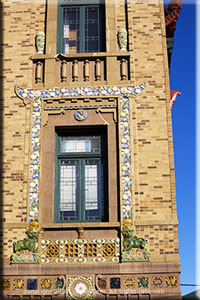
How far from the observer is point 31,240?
12.9 m

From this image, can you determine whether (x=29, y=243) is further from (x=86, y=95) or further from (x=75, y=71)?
(x=75, y=71)

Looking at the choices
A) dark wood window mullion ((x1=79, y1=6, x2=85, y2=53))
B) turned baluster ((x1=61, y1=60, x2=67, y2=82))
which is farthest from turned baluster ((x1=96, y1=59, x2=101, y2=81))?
turned baluster ((x1=61, y1=60, x2=67, y2=82))

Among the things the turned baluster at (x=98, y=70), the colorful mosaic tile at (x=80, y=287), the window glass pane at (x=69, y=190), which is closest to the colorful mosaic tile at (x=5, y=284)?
the colorful mosaic tile at (x=80, y=287)

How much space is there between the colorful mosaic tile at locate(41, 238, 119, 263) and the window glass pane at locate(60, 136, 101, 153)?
8.92 ft

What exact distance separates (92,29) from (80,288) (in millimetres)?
7965

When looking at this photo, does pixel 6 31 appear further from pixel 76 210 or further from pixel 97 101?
pixel 76 210

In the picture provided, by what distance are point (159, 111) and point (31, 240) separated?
16.3ft

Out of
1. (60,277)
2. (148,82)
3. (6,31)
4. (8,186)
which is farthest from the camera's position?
(6,31)

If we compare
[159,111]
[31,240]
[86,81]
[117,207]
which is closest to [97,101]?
[86,81]

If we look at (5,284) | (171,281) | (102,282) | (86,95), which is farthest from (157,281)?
(86,95)

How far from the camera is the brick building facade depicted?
12578mm

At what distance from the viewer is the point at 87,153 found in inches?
559

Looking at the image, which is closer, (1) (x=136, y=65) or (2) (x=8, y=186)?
(2) (x=8, y=186)

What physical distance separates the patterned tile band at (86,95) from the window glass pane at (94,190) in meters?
0.74
